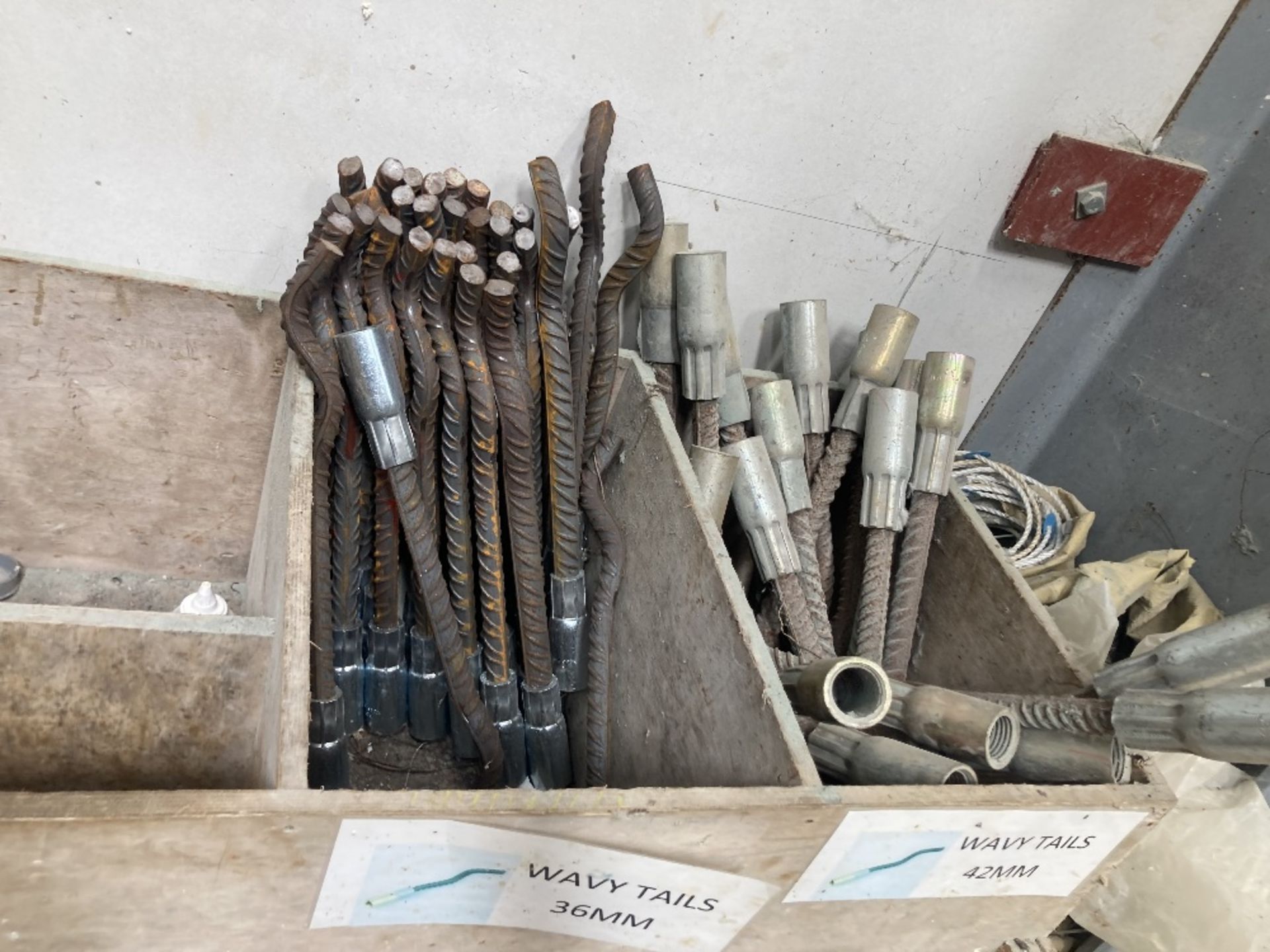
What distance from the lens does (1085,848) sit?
0.89 metres

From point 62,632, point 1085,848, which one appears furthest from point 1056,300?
point 62,632

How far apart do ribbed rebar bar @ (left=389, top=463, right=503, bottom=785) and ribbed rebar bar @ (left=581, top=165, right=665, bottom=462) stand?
0.28 m

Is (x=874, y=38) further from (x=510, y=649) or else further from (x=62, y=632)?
(x=62, y=632)

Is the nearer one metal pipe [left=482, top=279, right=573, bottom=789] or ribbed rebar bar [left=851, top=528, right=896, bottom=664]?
metal pipe [left=482, top=279, right=573, bottom=789]

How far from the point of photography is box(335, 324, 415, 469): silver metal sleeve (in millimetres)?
1011

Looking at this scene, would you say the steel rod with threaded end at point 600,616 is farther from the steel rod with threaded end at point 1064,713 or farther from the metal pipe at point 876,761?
the steel rod with threaded end at point 1064,713

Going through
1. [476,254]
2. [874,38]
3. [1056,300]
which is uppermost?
[874,38]

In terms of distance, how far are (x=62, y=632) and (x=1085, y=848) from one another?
0.99m

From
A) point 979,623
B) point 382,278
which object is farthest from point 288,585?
point 979,623

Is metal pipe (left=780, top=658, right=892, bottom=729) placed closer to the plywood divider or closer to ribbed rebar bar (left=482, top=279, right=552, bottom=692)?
ribbed rebar bar (left=482, top=279, right=552, bottom=692)

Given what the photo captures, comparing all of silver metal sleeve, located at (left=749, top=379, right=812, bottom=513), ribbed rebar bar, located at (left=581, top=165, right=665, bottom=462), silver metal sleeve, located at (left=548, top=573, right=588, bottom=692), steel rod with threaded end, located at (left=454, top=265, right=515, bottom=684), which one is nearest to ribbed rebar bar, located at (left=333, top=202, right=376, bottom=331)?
steel rod with threaded end, located at (left=454, top=265, right=515, bottom=684)

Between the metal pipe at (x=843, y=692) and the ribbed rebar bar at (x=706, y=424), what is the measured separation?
1.26 feet

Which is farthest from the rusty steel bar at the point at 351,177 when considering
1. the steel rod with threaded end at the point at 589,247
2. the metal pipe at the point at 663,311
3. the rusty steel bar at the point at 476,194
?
the metal pipe at the point at 663,311

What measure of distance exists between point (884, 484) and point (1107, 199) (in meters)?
0.66
